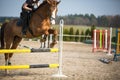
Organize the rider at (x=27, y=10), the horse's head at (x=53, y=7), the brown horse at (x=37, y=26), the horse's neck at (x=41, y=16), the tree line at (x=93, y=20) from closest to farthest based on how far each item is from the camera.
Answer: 1. the horse's head at (x=53, y=7)
2. the brown horse at (x=37, y=26)
3. the horse's neck at (x=41, y=16)
4. the rider at (x=27, y=10)
5. the tree line at (x=93, y=20)

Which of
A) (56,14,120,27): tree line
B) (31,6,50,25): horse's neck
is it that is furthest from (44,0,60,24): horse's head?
(56,14,120,27): tree line

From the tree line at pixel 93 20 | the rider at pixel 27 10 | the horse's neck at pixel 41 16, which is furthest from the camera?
the tree line at pixel 93 20

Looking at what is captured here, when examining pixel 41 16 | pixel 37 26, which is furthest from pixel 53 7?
pixel 37 26

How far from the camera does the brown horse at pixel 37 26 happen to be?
6790mm

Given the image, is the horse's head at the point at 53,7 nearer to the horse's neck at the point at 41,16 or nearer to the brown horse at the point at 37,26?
the brown horse at the point at 37,26

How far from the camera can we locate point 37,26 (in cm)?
698

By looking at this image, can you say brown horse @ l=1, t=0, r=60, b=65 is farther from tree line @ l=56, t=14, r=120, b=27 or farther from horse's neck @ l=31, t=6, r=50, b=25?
tree line @ l=56, t=14, r=120, b=27

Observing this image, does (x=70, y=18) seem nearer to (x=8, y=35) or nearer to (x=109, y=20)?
(x=109, y=20)

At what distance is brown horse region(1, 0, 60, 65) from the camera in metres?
6.79

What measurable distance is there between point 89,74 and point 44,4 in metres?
2.07

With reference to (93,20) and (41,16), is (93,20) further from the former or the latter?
(41,16)

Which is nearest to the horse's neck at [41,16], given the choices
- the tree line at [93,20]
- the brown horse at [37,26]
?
the brown horse at [37,26]

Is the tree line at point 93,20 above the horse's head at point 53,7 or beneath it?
above

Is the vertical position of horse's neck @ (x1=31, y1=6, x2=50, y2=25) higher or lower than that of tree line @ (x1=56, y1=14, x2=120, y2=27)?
lower
